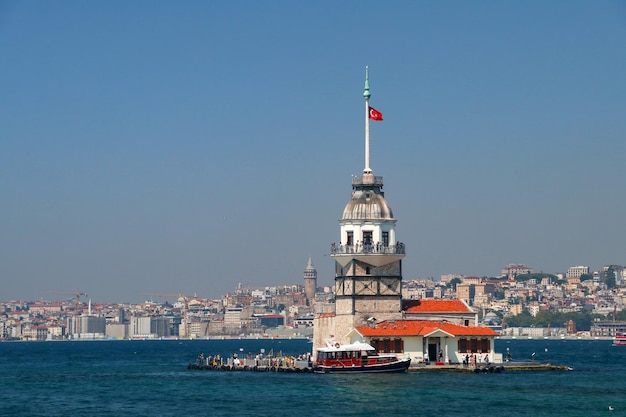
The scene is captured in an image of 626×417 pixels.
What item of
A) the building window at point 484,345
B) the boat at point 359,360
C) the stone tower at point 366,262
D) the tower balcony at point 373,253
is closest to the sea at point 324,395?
the boat at point 359,360

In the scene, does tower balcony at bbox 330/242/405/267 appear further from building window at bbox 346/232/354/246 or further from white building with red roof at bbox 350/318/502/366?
white building with red roof at bbox 350/318/502/366

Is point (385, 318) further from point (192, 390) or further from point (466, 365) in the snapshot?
point (192, 390)

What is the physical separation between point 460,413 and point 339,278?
2410 centimetres

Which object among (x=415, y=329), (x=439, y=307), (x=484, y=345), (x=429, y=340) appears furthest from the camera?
(x=439, y=307)

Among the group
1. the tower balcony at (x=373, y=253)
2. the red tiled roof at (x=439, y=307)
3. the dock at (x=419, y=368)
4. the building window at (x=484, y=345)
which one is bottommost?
the dock at (x=419, y=368)

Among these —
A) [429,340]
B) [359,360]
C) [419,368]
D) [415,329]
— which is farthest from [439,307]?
[359,360]

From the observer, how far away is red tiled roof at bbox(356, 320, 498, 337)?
69.9m

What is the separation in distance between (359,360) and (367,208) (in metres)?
9.45

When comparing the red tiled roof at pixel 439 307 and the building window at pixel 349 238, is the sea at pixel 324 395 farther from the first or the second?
the building window at pixel 349 238

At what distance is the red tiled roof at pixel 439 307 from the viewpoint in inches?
2901

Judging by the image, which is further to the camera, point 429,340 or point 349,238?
point 349,238

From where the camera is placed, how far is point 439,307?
244ft

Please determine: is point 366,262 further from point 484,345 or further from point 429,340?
point 484,345

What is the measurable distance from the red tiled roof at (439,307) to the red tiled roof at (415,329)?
1.43 m
